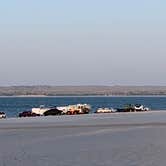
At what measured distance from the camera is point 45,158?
2289 cm

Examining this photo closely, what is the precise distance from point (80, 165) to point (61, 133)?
1582cm

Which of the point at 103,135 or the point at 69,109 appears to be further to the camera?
the point at 69,109

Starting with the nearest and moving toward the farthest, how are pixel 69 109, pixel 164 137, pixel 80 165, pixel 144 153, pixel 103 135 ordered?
pixel 80 165 → pixel 144 153 → pixel 164 137 → pixel 103 135 → pixel 69 109

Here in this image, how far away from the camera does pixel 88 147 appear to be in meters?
27.1

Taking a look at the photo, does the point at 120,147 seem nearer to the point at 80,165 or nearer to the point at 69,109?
the point at 80,165

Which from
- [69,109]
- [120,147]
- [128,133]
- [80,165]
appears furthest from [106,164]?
[69,109]

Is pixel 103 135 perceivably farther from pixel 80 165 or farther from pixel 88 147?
pixel 80 165

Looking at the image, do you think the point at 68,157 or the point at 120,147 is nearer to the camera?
the point at 68,157

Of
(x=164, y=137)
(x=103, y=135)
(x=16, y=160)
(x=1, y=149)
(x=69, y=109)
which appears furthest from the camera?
(x=69, y=109)

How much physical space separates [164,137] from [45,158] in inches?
414

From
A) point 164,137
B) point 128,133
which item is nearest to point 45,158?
point 164,137

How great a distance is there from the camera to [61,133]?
36.5 meters

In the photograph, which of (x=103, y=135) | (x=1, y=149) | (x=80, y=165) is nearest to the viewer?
(x=80, y=165)

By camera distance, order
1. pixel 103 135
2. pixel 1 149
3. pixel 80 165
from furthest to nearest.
→ pixel 103 135
pixel 1 149
pixel 80 165
